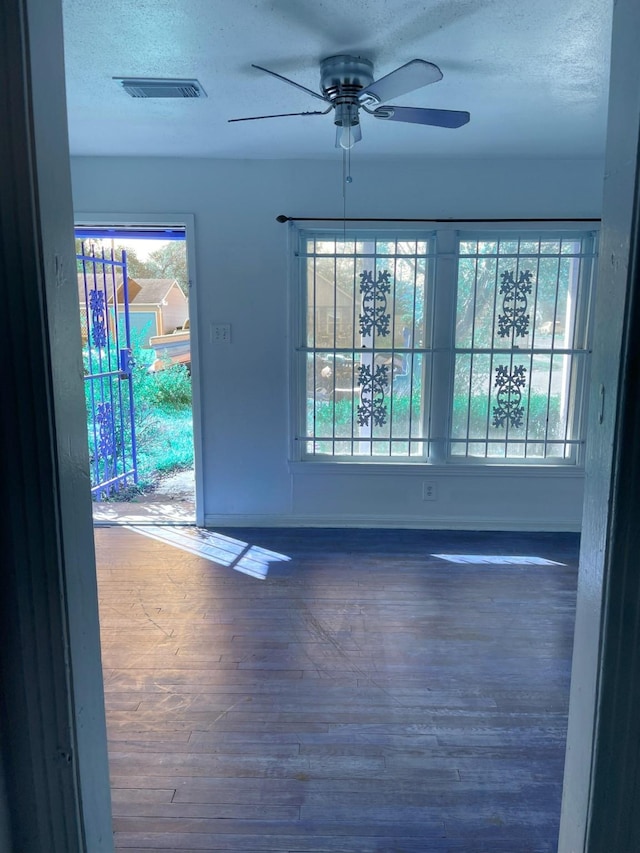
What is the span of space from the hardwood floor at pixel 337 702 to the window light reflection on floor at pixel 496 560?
0.06 m

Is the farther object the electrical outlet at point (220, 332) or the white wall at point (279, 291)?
the electrical outlet at point (220, 332)

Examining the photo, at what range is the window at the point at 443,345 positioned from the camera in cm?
346

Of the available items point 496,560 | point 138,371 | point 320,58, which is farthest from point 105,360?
point 496,560

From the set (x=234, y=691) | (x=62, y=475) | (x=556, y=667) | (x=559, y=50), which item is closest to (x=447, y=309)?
(x=559, y=50)

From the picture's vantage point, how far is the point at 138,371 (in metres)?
5.73

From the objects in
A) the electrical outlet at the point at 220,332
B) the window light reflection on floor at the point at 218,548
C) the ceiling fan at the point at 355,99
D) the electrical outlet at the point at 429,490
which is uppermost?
the ceiling fan at the point at 355,99

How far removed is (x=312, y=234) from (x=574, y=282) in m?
1.81

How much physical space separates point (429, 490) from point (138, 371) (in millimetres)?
3666

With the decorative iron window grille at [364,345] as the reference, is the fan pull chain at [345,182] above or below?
above

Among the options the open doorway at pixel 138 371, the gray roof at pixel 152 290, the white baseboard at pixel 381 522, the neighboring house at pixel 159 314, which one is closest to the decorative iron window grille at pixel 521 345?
the white baseboard at pixel 381 522

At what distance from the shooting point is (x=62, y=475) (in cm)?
59

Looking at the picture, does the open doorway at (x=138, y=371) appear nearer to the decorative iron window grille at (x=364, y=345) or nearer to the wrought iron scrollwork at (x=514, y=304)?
the decorative iron window grille at (x=364, y=345)

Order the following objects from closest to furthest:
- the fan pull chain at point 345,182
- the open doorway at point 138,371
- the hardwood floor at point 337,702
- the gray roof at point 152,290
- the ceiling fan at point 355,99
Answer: the hardwood floor at point 337,702 → the ceiling fan at point 355,99 → the fan pull chain at point 345,182 → the open doorway at point 138,371 → the gray roof at point 152,290

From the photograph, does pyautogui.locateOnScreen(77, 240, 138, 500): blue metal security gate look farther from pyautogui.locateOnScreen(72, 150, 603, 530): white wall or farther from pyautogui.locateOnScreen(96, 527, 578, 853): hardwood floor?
pyautogui.locateOnScreen(96, 527, 578, 853): hardwood floor
